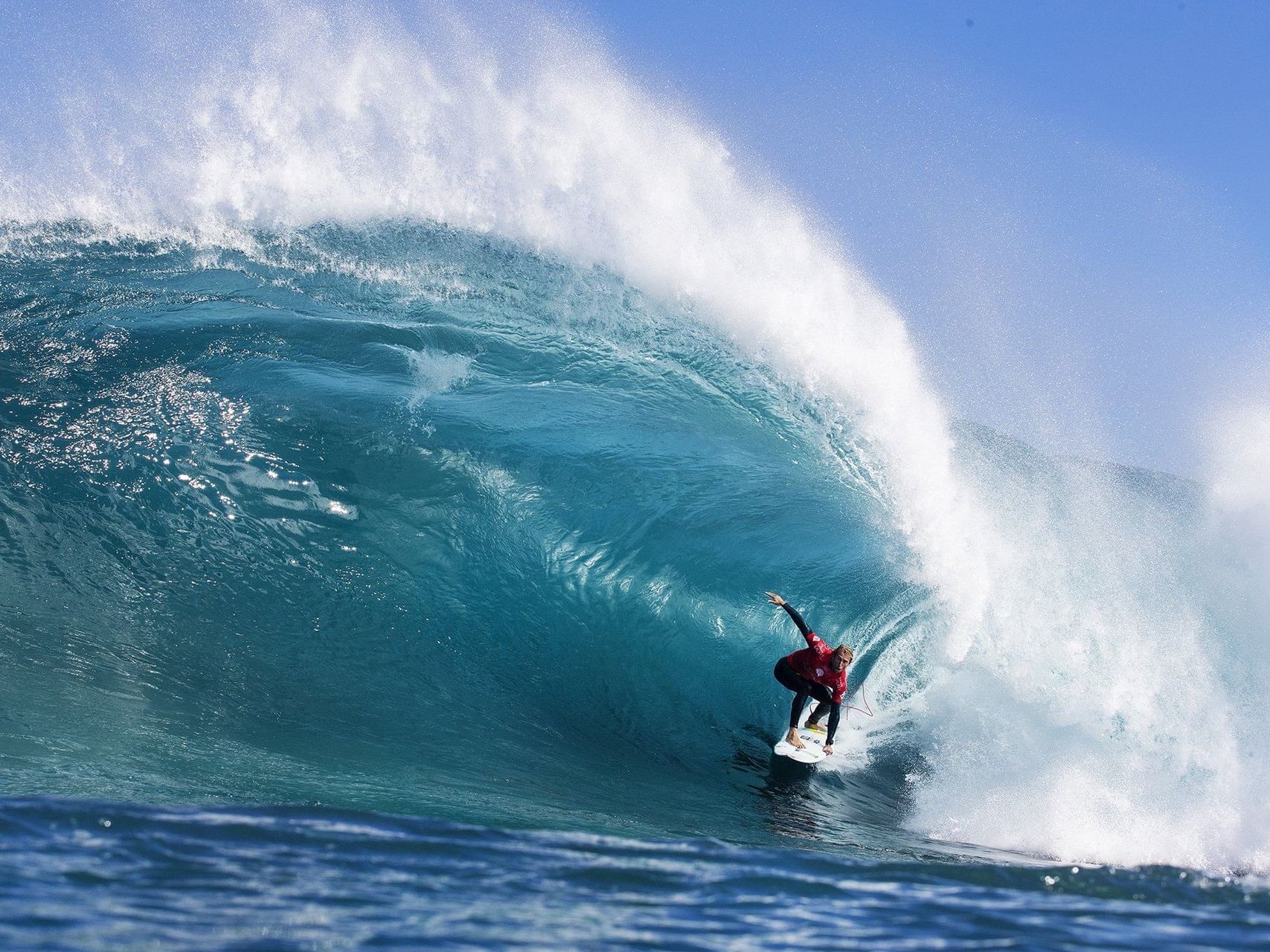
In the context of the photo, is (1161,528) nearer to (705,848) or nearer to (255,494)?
(705,848)

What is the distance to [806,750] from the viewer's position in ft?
24.0

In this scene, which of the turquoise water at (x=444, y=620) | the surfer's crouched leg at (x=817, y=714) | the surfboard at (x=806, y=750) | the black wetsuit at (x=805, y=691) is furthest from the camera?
→ the surfer's crouched leg at (x=817, y=714)

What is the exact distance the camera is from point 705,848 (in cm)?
469

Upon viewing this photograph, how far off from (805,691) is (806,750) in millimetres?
460

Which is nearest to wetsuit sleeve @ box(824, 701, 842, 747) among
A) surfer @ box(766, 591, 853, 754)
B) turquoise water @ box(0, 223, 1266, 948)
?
surfer @ box(766, 591, 853, 754)

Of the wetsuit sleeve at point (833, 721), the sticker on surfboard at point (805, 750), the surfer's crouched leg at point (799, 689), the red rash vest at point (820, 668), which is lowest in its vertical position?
the sticker on surfboard at point (805, 750)

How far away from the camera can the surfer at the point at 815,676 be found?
727cm

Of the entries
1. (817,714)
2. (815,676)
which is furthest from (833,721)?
(815,676)

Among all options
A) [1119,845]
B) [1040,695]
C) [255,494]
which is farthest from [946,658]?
[255,494]

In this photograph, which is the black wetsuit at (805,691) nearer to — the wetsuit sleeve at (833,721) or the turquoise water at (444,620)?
the wetsuit sleeve at (833,721)

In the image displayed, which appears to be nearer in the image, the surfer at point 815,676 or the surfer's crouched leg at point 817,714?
the surfer at point 815,676

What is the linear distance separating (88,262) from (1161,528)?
14.4 metres

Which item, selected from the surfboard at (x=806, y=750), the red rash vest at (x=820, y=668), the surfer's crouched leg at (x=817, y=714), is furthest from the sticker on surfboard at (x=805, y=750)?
the red rash vest at (x=820, y=668)

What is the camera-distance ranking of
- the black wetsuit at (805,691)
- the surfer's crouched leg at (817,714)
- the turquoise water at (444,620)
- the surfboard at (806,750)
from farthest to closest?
the surfer's crouched leg at (817,714)
the black wetsuit at (805,691)
the surfboard at (806,750)
the turquoise water at (444,620)
